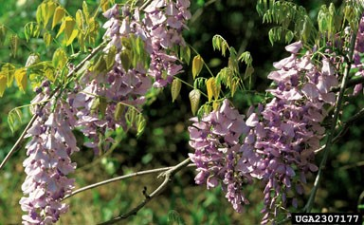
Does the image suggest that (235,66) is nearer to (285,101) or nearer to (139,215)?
(285,101)

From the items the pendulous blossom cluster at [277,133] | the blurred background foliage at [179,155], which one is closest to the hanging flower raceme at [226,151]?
the pendulous blossom cluster at [277,133]

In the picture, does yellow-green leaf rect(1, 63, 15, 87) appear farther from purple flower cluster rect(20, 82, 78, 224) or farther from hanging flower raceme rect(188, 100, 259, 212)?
hanging flower raceme rect(188, 100, 259, 212)

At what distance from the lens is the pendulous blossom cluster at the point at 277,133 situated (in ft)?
6.53

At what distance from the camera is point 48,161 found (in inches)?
74.7

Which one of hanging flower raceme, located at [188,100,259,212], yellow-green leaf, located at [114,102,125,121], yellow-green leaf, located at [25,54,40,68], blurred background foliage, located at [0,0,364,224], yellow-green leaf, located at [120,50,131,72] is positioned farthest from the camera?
blurred background foliage, located at [0,0,364,224]

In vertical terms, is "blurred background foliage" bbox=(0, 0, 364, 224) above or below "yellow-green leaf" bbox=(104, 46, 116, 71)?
below

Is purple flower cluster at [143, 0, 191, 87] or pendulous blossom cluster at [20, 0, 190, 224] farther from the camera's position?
purple flower cluster at [143, 0, 191, 87]

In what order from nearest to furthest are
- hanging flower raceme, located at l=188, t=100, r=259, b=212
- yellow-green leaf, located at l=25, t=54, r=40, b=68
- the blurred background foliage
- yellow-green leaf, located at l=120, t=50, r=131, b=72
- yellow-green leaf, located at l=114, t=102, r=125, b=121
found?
yellow-green leaf, located at l=120, t=50, r=131, b=72 < yellow-green leaf, located at l=114, t=102, r=125, b=121 < yellow-green leaf, located at l=25, t=54, r=40, b=68 < hanging flower raceme, located at l=188, t=100, r=259, b=212 < the blurred background foliage

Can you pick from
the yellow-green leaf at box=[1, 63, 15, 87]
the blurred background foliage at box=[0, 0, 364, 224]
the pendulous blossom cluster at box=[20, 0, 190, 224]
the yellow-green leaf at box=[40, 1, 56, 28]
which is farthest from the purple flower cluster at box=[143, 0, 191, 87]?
the blurred background foliage at box=[0, 0, 364, 224]

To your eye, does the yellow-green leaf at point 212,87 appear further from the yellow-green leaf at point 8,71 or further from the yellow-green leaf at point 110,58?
the yellow-green leaf at point 8,71

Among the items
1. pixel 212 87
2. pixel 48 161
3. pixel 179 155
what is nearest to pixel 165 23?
pixel 212 87

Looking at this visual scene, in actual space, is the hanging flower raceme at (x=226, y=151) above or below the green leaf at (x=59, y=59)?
below

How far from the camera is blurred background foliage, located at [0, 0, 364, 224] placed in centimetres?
452

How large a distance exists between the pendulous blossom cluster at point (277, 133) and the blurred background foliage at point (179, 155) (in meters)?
2.22
